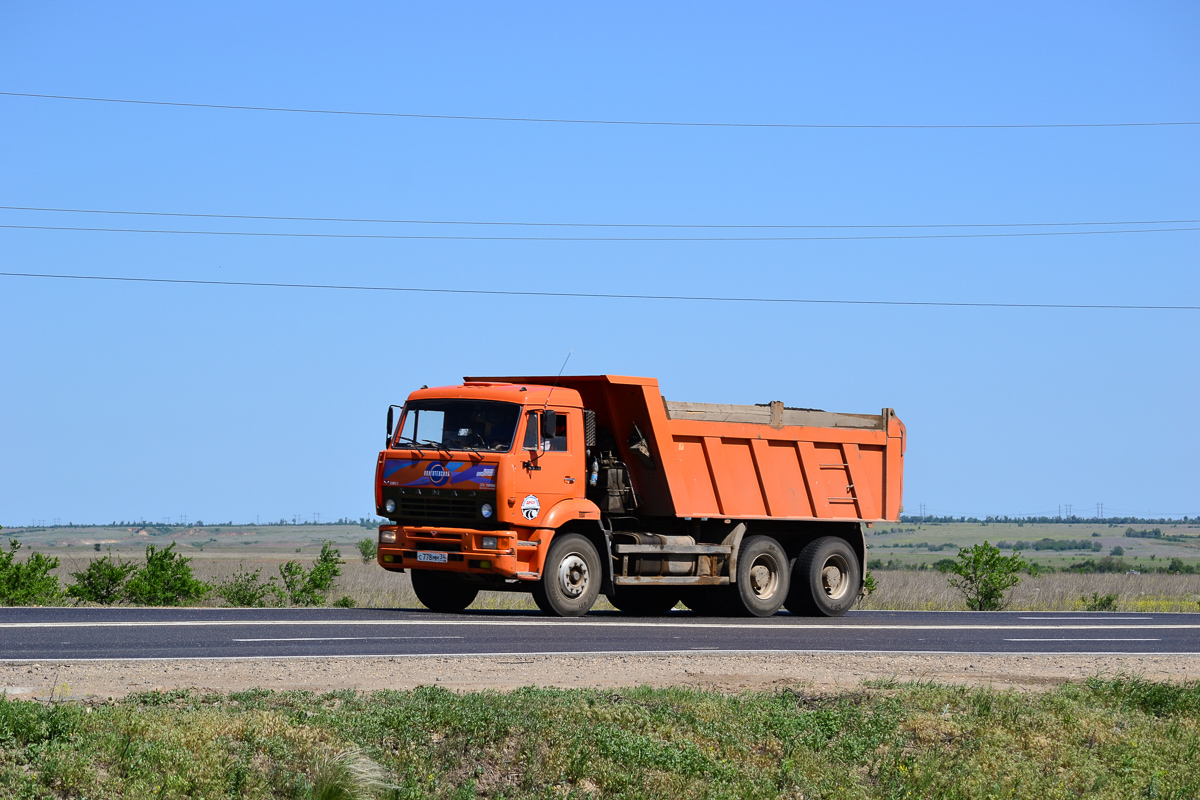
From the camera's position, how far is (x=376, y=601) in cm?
2569

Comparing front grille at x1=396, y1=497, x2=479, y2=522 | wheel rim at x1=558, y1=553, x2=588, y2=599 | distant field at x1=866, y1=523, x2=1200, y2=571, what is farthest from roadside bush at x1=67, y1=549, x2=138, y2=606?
distant field at x1=866, y1=523, x2=1200, y2=571

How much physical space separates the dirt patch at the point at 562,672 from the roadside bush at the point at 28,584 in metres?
11.0

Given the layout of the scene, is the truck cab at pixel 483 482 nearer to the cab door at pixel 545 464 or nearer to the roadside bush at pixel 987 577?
the cab door at pixel 545 464

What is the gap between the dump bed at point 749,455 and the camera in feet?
64.2

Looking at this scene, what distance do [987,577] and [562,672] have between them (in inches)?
739

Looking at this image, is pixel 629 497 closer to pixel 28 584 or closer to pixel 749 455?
pixel 749 455

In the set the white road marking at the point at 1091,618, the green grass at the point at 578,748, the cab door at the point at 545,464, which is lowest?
the green grass at the point at 578,748

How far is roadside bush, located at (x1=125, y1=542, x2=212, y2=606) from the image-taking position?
74.3 ft

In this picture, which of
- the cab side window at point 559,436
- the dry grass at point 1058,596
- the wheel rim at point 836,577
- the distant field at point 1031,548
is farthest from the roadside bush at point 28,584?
the distant field at point 1031,548

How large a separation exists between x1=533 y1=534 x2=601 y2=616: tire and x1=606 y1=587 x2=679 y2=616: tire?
1990 millimetres

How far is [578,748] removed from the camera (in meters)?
9.49

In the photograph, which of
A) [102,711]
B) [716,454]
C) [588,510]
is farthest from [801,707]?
[716,454]

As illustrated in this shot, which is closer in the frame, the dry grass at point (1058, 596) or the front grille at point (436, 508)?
the front grille at point (436, 508)

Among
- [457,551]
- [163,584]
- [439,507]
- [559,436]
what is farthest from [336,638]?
[163,584]
